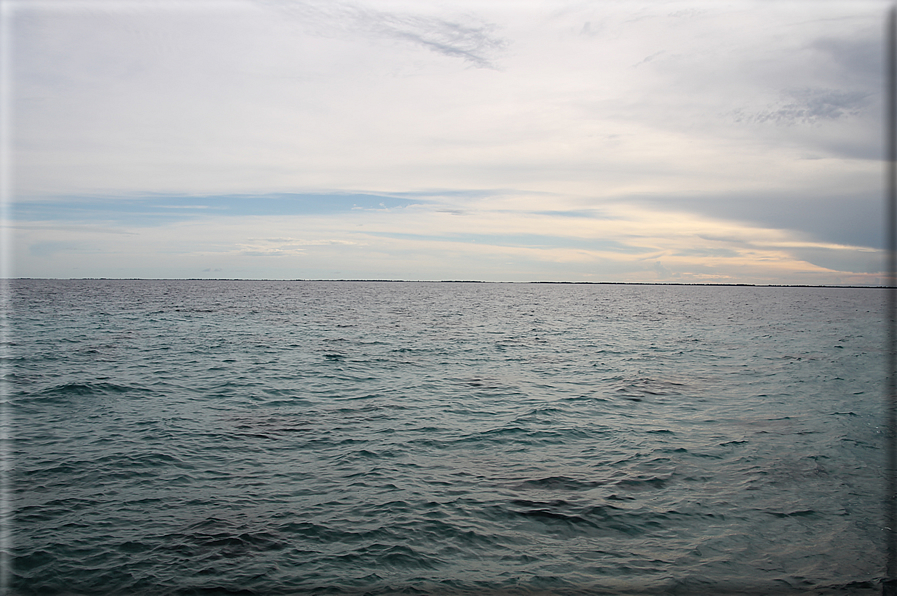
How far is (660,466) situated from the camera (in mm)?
13289

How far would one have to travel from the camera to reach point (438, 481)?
474 inches

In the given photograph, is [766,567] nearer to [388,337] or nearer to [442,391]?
[442,391]

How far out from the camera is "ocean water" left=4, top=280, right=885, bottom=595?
8422mm

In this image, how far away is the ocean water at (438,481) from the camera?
27.6 ft

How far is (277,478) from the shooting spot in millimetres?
12000

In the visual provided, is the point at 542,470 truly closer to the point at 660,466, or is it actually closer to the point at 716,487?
the point at 660,466

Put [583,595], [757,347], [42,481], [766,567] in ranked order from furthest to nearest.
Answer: [757,347], [42,481], [766,567], [583,595]

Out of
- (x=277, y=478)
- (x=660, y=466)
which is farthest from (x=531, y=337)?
(x=277, y=478)

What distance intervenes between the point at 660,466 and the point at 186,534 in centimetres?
1088

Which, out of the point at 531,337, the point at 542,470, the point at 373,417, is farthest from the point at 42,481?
the point at 531,337

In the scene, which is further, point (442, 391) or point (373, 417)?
point (442, 391)

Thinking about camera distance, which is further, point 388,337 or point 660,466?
point 388,337

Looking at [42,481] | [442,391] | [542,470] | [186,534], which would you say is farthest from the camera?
[442,391]

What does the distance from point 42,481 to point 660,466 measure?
47.8 feet
